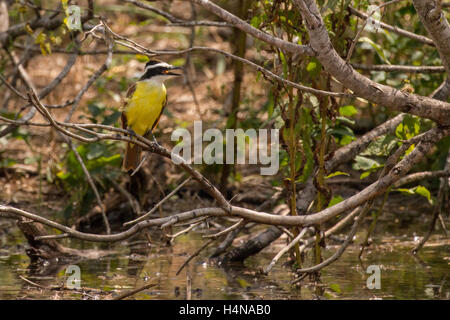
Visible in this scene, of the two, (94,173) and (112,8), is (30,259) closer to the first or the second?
(94,173)

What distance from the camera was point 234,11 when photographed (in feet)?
22.4

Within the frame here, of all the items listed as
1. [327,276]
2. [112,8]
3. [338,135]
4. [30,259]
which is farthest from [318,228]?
[112,8]

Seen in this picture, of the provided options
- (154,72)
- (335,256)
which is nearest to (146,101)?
(154,72)

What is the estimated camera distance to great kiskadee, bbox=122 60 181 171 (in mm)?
5371

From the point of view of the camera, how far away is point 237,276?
4992mm

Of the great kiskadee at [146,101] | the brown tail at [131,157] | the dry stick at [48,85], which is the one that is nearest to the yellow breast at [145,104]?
the great kiskadee at [146,101]

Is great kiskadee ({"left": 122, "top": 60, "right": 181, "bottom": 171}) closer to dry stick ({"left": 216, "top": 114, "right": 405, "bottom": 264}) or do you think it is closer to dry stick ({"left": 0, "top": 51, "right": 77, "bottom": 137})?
Result: dry stick ({"left": 0, "top": 51, "right": 77, "bottom": 137})

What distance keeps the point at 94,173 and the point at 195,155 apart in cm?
116

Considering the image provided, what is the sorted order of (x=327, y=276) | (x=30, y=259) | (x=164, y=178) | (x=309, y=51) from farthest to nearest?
1. (x=164, y=178)
2. (x=30, y=259)
3. (x=327, y=276)
4. (x=309, y=51)

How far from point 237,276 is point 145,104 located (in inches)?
55.9

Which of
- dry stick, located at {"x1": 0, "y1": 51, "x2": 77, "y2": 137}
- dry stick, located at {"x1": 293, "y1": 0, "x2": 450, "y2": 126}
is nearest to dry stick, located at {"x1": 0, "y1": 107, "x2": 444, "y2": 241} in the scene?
dry stick, located at {"x1": 293, "y1": 0, "x2": 450, "y2": 126}

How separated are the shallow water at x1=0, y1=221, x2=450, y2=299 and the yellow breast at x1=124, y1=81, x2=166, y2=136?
1.02 m

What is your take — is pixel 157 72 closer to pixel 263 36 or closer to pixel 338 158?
pixel 338 158
